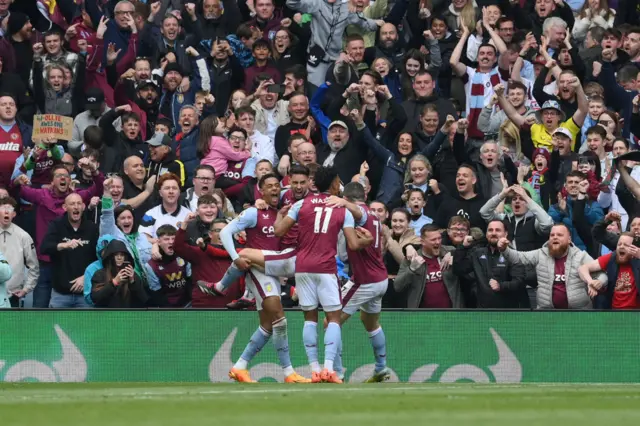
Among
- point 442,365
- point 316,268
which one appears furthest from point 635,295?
point 316,268

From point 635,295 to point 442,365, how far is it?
2.30 meters

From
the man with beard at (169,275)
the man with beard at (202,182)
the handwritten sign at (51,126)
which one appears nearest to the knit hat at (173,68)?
the handwritten sign at (51,126)

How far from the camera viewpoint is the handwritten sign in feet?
63.5

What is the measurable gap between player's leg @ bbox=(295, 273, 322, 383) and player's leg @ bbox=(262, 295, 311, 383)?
13.9 inches

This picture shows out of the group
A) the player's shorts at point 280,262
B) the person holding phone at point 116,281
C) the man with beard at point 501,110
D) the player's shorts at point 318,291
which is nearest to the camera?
the player's shorts at point 318,291

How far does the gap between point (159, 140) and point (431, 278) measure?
481 centimetres

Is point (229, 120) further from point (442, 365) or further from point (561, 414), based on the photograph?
point (561, 414)

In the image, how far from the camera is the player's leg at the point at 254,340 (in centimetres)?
1600

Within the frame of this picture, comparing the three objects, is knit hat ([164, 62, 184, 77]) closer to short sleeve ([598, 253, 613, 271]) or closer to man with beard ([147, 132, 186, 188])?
man with beard ([147, 132, 186, 188])

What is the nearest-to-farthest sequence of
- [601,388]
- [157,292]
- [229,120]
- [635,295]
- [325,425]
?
1. [325,425]
2. [601,388]
3. [635,295]
4. [157,292]
5. [229,120]

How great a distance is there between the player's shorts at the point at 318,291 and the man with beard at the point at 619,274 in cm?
308

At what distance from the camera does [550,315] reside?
16812 mm

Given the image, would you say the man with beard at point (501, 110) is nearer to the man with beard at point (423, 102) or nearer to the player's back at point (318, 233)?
the man with beard at point (423, 102)

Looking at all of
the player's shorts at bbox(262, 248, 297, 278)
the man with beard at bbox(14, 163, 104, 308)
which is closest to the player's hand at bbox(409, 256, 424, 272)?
the player's shorts at bbox(262, 248, 297, 278)
